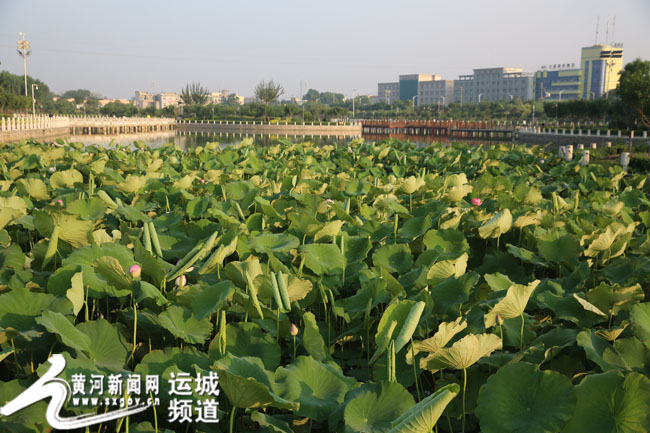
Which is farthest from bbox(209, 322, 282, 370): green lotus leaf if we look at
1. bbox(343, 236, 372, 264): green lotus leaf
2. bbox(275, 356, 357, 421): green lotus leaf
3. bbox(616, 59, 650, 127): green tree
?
bbox(616, 59, 650, 127): green tree

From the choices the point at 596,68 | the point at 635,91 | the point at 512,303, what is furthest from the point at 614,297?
the point at 596,68

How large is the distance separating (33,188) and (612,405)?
341 cm

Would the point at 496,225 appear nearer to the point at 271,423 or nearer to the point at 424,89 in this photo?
the point at 271,423

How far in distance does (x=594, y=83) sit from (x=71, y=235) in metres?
119

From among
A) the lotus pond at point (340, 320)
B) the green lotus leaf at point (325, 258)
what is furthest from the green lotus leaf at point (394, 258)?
the green lotus leaf at point (325, 258)

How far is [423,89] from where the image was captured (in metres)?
138

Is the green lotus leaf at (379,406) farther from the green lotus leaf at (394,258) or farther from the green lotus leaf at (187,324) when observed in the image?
the green lotus leaf at (394,258)

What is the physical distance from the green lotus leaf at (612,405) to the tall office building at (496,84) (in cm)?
12035

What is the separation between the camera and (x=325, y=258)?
Answer: 211 cm

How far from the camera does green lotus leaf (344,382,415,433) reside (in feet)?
4.02

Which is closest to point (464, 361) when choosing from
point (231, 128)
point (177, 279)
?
point (177, 279)

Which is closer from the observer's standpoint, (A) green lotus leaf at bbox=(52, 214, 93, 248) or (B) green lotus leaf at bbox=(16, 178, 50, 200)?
(A) green lotus leaf at bbox=(52, 214, 93, 248)

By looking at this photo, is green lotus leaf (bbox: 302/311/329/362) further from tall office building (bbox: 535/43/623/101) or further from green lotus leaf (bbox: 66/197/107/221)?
tall office building (bbox: 535/43/623/101)

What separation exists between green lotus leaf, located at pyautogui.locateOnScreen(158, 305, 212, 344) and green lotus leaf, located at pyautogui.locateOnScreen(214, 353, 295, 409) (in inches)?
10.7
